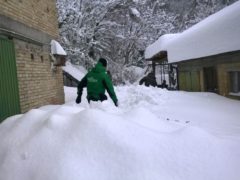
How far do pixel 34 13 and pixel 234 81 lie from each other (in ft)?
17.8

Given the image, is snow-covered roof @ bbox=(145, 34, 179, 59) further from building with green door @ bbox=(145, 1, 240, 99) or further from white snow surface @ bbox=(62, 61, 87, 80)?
white snow surface @ bbox=(62, 61, 87, 80)

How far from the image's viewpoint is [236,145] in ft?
10.1

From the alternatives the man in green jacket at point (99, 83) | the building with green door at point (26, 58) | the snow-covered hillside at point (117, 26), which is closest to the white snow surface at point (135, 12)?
the snow-covered hillside at point (117, 26)

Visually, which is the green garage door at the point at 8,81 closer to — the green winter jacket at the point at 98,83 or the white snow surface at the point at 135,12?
the green winter jacket at the point at 98,83

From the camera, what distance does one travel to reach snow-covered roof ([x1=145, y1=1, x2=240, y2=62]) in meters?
8.91

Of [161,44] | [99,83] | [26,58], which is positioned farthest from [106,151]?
[161,44]

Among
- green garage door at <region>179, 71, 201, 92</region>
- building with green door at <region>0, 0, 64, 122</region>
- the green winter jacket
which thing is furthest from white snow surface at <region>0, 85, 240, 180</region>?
green garage door at <region>179, 71, 201, 92</region>

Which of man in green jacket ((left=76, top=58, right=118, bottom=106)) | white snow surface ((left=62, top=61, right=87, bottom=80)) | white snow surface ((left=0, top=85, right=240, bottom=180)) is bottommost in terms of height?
white snow surface ((left=0, top=85, right=240, bottom=180))

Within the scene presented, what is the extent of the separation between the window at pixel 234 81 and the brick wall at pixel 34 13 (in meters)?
5.02

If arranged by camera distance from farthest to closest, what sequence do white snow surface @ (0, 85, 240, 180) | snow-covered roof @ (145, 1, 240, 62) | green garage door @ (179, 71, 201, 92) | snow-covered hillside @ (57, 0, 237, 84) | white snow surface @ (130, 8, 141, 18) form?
1. white snow surface @ (130, 8, 141, 18)
2. snow-covered hillside @ (57, 0, 237, 84)
3. green garage door @ (179, 71, 201, 92)
4. snow-covered roof @ (145, 1, 240, 62)
5. white snow surface @ (0, 85, 240, 180)

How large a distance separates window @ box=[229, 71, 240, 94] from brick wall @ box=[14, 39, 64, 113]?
15.7 feet

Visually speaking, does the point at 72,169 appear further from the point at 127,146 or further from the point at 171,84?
the point at 171,84

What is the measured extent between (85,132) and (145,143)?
18.3 inches

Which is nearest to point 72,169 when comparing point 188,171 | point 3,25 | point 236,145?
point 188,171
